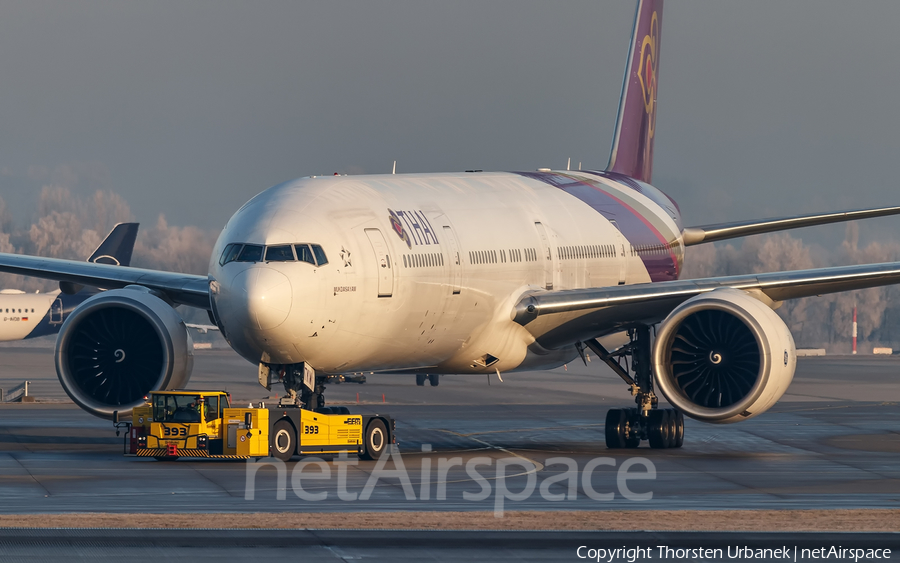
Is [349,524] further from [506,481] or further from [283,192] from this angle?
[283,192]

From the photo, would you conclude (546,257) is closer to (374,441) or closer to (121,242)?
(374,441)

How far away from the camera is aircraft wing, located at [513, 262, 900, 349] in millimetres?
27484

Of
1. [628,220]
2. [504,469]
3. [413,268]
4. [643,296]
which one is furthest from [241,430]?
[628,220]

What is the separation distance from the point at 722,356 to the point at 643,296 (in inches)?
82.3

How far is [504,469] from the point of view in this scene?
24.5 metres

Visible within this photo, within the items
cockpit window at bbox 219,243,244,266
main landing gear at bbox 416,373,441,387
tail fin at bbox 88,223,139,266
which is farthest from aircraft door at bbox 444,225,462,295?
tail fin at bbox 88,223,139,266

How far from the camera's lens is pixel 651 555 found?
48.4 feet

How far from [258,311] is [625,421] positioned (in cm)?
1054

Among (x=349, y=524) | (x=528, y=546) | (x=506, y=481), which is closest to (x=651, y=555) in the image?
(x=528, y=546)

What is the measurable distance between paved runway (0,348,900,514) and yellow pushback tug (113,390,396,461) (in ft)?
1.21

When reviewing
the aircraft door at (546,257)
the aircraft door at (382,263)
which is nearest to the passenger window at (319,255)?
the aircraft door at (382,263)

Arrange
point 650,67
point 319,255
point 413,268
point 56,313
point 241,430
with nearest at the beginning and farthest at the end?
point 319,255 → point 241,430 → point 413,268 → point 650,67 → point 56,313

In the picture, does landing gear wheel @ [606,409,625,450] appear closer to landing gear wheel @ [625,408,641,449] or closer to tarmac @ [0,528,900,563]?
landing gear wheel @ [625,408,641,449]

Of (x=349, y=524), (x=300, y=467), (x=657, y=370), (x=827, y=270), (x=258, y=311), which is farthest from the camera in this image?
(x=827, y=270)
